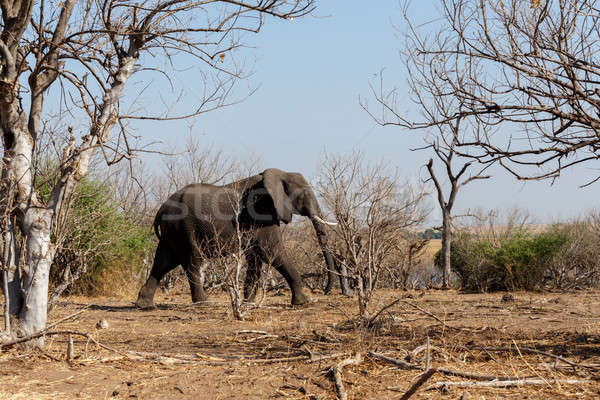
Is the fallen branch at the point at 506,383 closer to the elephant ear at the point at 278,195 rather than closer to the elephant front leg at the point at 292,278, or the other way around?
the elephant front leg at the point at 292,278

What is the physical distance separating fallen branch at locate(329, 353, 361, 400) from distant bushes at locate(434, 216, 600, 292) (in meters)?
10.1

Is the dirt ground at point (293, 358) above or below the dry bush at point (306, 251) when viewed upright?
below

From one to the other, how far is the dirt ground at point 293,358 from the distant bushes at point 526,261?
5.32 meters

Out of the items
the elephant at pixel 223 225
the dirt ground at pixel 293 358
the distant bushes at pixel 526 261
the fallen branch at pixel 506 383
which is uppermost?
the elephant at pixel 223 225

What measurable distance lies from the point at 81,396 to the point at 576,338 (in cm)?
515

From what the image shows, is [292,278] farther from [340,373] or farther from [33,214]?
[340,373]

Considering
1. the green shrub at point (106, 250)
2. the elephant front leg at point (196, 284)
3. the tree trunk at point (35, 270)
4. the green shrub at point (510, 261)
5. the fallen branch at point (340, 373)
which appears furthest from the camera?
the green shrub at point (510, 261)

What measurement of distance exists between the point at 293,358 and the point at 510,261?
33.5ft

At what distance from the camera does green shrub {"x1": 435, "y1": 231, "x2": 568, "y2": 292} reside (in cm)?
1471

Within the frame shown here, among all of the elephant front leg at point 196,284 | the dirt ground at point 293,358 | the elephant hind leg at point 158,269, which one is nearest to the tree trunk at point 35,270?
the dirt ground at point 293,358

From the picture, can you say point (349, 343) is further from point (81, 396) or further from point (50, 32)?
point (50, 32)

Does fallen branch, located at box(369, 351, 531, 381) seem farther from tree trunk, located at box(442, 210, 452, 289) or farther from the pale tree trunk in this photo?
tree trunk, located at box(442, 210, 452, 289)

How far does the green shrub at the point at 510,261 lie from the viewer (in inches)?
579

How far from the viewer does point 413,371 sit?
5.36 metres
